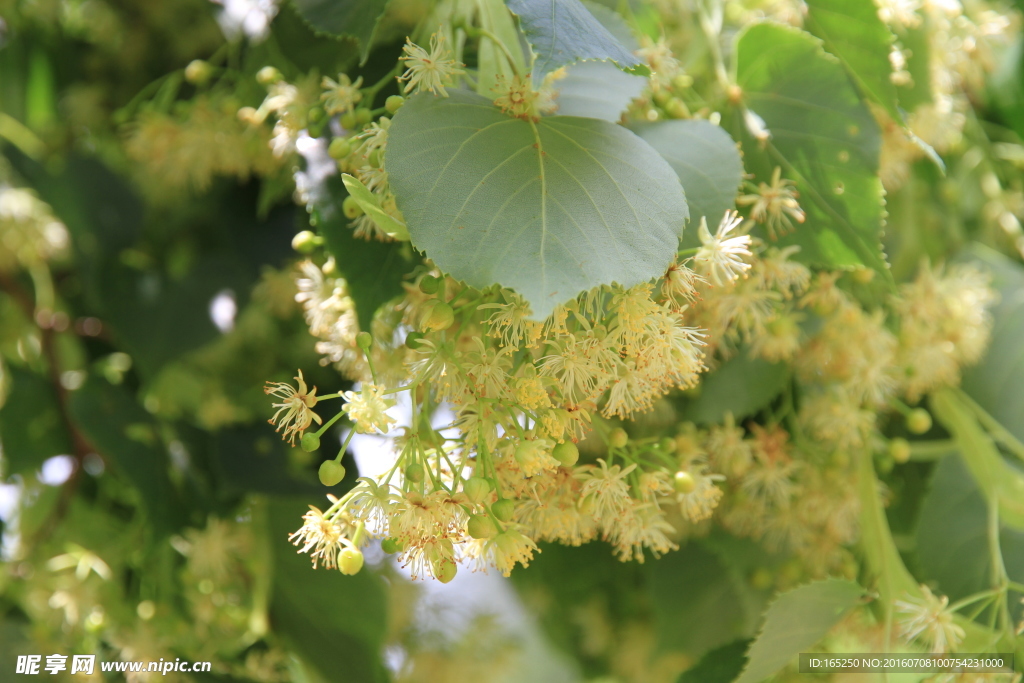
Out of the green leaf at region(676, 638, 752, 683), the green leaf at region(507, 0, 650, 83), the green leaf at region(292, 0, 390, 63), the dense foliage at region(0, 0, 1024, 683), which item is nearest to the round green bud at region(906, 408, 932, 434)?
the dense foliage at region(0, 0, 1024, 683)

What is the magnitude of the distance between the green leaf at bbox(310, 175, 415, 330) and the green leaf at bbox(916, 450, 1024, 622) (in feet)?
1.87

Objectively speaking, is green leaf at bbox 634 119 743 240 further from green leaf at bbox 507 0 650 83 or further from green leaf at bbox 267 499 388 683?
green leaf at bbox 267 499 388 683

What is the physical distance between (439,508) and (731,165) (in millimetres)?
313

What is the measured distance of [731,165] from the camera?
0.52 meters

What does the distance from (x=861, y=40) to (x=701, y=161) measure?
0.78 ft

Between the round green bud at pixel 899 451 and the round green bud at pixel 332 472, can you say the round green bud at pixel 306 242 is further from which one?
the round green bud at pixel 899 451

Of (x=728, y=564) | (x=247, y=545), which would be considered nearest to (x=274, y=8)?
(x=247, y=545)

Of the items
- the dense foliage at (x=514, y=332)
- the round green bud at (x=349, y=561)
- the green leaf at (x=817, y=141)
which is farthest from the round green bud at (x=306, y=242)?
the green leaf at (x=817, y=141)

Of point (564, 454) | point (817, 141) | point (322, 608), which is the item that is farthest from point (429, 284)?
point (322, 608)

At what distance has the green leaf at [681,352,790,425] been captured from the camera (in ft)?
2.28

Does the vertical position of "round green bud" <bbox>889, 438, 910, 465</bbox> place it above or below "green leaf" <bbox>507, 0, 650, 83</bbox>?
below

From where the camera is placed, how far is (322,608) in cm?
82

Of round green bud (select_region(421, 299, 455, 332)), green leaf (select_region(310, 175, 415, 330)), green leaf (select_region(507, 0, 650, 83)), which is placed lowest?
green leaf (select_region(310, 175, 415, 330))

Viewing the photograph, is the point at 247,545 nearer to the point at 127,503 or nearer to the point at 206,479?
the point at 206,479
